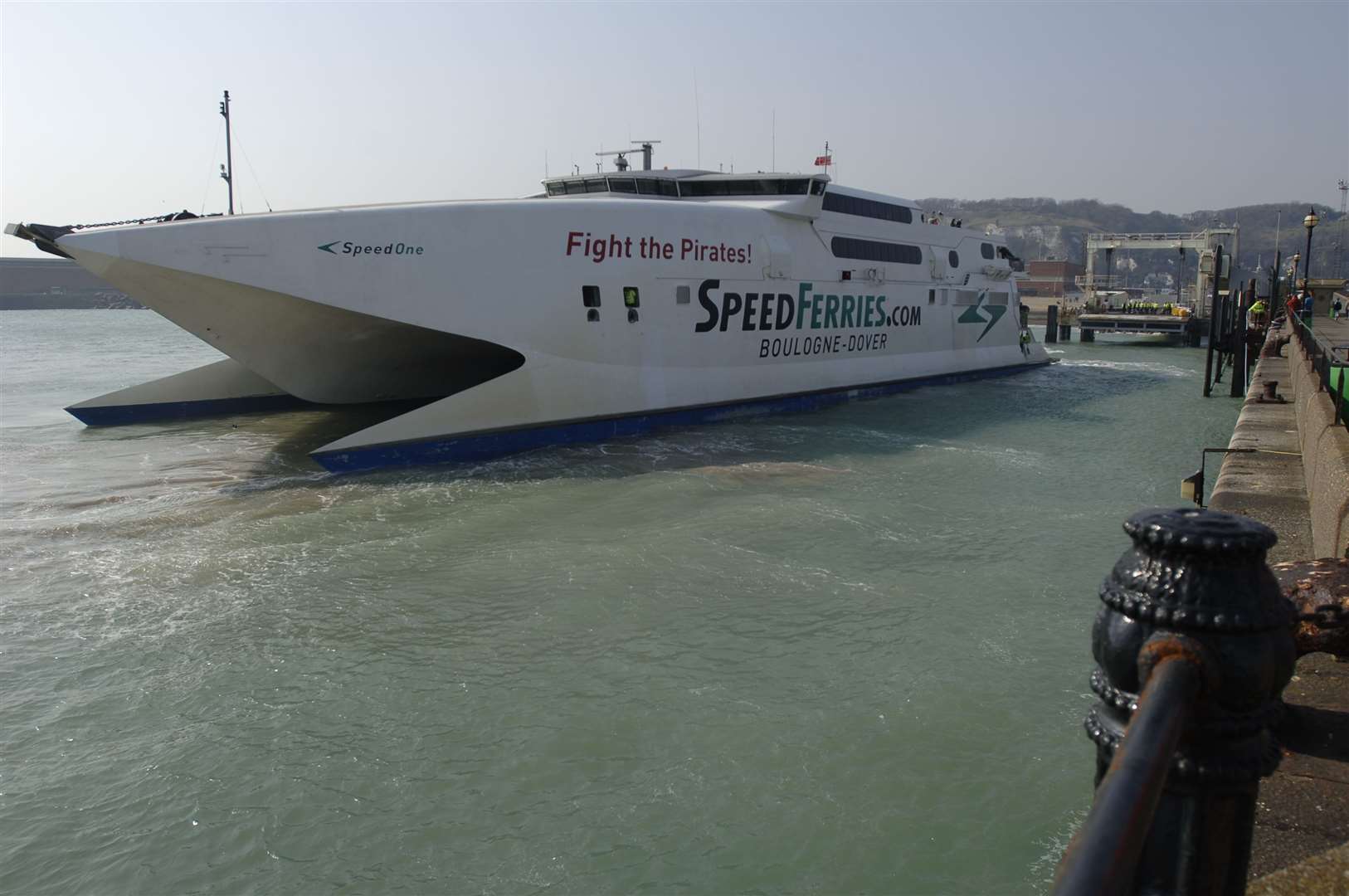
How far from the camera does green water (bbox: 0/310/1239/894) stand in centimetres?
471

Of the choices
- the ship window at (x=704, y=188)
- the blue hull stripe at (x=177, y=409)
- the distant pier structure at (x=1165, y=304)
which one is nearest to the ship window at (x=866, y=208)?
the ship window at (x=704, y=188)

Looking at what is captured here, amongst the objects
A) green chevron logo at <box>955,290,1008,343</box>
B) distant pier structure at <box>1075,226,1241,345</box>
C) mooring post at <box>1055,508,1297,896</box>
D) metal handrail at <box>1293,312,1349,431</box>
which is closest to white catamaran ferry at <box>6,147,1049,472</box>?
green chevron logo at <box>955,290,1008,343</box>

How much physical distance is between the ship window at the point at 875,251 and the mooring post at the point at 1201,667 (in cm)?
1800

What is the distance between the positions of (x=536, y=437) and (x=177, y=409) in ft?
24.9

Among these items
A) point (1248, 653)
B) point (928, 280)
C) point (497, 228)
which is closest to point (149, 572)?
point (497, 228)

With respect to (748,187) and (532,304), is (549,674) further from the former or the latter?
(748,187)

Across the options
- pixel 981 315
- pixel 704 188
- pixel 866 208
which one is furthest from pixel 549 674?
pixel 981 315

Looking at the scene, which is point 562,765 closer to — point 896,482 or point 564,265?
point 896,482

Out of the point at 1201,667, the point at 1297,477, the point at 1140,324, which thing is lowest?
the point at 1297,477

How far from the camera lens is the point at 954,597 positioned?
8.02m

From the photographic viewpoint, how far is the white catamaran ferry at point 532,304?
12711mm

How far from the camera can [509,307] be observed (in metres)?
13.9

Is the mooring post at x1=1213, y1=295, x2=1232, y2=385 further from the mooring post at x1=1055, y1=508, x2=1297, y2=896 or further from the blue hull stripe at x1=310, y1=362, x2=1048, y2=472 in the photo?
the mooring post at x1=1055, y1=508, x2=1297, y2=896

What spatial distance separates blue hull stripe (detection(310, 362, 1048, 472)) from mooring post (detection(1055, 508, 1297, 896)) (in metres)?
12.2
